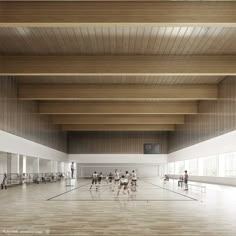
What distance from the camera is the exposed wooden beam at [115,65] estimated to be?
70.7ft

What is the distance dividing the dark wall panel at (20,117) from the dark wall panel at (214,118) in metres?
14.0

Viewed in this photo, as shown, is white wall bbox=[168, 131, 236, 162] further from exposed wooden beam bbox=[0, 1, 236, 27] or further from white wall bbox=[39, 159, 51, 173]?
exposed wooden beam bbox=[0, 1, 236, 27]

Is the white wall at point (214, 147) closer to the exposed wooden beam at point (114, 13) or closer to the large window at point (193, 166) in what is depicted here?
the large window at point (193, 166)

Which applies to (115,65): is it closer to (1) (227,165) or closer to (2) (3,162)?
(2) (3,162)

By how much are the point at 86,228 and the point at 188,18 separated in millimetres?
7889

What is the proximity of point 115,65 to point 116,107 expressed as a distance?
14.0 metres

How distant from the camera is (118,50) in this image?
2097cm

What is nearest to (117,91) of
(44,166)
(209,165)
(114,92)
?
(114,92)

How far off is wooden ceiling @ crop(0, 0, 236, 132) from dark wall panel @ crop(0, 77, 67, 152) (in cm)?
105

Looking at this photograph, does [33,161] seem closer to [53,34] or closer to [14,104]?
[14,104]

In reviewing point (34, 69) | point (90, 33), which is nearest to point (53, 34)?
point (90, 33)

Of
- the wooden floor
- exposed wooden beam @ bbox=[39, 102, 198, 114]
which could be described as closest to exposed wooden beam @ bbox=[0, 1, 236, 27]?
the wooden floor

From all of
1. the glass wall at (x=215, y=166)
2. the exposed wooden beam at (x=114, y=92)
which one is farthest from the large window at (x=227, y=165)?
the exposed wooden beam at (x=114, y=92)

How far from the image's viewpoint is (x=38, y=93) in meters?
29.8
